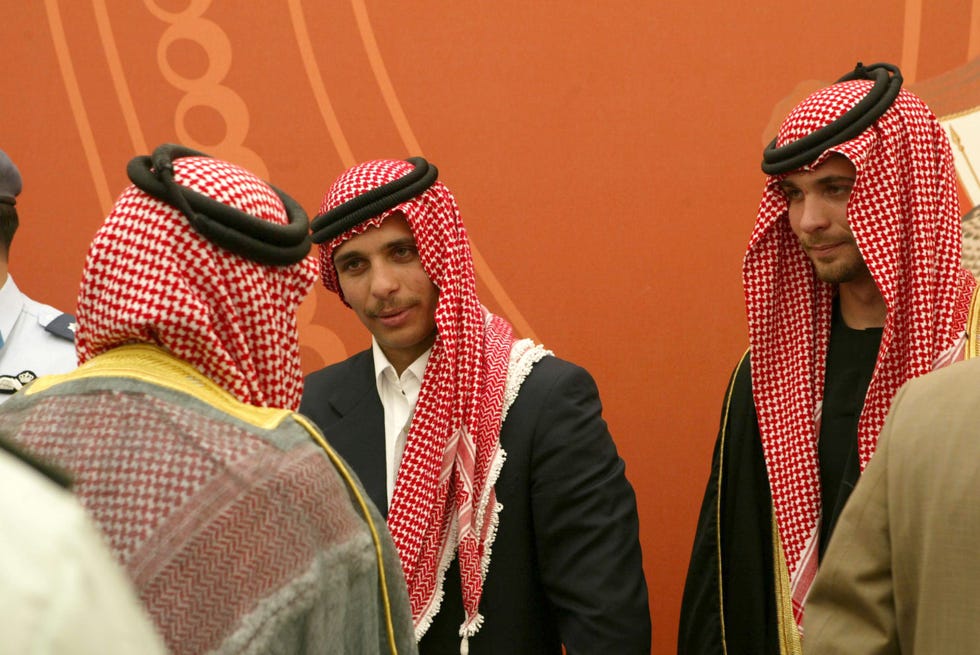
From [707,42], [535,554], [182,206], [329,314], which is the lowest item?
[535,554]

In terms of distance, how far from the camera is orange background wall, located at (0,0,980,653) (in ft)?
9.88

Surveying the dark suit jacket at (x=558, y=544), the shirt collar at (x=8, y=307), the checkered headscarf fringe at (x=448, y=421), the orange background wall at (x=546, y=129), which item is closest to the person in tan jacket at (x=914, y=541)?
the dark suit jacket at (x=558, y=544)

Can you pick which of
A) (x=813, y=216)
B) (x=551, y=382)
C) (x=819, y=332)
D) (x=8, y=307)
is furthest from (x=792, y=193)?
(x=8, y=307)

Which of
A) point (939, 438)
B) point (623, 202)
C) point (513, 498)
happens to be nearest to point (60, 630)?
point (939, 438)

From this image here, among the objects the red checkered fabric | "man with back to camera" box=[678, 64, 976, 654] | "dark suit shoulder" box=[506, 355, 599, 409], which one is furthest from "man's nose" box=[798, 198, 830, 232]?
the red checkered fabric

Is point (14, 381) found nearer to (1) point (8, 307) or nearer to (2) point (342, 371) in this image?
(1) point (8, 307)

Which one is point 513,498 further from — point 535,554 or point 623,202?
point 623,202

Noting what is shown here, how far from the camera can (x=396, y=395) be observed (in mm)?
2533

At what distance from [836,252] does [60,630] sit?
6.54 ft

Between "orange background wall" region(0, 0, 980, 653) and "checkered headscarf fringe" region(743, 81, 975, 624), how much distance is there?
547mm

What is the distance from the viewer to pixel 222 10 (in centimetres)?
331

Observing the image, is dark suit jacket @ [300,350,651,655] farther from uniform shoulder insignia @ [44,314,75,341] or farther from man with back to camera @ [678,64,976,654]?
uniform shoulder insignia @ [44,314,75,341]

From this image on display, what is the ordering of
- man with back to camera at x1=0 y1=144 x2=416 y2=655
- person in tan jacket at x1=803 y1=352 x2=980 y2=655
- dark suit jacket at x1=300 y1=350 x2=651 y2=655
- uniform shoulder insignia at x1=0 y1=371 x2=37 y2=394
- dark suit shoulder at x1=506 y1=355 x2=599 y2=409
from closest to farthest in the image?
man with back to camera at x1=0 y1=144 x2=416 y2=655
person in tan jacket at x1=803 y1=352 x2=980 y2=655
dark suit jacket at x1=300 y1=350 x2=651 y2=655
dark suit shoulder at x1=506 y1=355 x2=599 y2=409
uniform shoulder insignia at x1=0 y1=371 x2=37 y2=394

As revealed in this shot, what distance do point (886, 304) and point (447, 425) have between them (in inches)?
37.1
